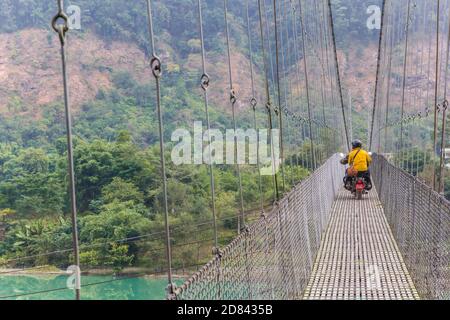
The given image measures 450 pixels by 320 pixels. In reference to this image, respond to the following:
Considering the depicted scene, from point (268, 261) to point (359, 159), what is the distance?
14.2 ft

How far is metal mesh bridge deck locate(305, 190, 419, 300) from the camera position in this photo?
303cm

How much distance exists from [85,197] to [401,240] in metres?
16.4

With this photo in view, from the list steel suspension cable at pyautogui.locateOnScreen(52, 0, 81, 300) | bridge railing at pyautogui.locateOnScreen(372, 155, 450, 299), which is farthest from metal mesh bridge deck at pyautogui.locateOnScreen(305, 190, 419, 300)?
steel suspension cable at pyautogui.locateOnScreen(52, 0, 81, 300)

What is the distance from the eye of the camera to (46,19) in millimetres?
27406

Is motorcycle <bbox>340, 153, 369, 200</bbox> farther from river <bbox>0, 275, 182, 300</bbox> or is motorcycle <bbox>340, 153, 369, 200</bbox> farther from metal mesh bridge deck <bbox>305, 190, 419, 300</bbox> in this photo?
river <bbox>0, 275, 182, 300</bbox>

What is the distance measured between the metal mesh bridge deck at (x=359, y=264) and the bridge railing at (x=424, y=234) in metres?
0.08

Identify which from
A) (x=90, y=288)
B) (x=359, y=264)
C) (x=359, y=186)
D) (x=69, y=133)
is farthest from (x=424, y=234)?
(x=90, y=288)

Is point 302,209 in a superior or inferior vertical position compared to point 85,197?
superior

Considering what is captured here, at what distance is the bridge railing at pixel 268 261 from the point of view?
57.0 inches

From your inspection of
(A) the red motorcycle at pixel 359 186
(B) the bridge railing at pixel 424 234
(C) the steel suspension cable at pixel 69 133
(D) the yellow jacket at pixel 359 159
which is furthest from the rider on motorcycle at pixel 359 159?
(C) the steel suspension cable at pixel 69 133

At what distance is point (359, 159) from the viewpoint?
635cm
